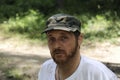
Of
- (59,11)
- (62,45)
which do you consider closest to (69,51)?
(62,45)

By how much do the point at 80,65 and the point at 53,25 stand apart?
0.95 ft

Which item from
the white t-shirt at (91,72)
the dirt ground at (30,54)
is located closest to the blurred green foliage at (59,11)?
the dirt ground at (30,54)

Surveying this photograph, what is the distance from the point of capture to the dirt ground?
21.0ft

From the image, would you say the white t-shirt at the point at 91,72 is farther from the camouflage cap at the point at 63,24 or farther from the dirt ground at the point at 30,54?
the dirt ground at the point at 30,54

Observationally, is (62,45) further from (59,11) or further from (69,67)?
(59,11)

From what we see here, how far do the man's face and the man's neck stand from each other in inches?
1.4

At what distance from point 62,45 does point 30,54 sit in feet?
18.3

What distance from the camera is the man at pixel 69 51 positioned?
2.03 meters

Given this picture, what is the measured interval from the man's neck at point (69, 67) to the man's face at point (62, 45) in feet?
0.12

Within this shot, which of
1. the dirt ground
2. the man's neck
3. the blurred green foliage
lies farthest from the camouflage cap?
the blurred green foliage

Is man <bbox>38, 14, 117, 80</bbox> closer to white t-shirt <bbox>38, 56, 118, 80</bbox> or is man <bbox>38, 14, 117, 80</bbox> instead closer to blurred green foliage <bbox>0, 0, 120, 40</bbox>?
white t-shirt <bbox>38, 56, 118, 80</bbox>

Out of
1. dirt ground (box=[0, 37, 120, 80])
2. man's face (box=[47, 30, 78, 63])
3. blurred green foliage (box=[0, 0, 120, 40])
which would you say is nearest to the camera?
man's face (box=[47, 30, 78, 63])

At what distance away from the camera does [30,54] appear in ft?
24.9

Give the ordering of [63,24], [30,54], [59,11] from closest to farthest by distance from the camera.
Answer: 1. [63,24]
2. [30,54]
3. [59,11]
